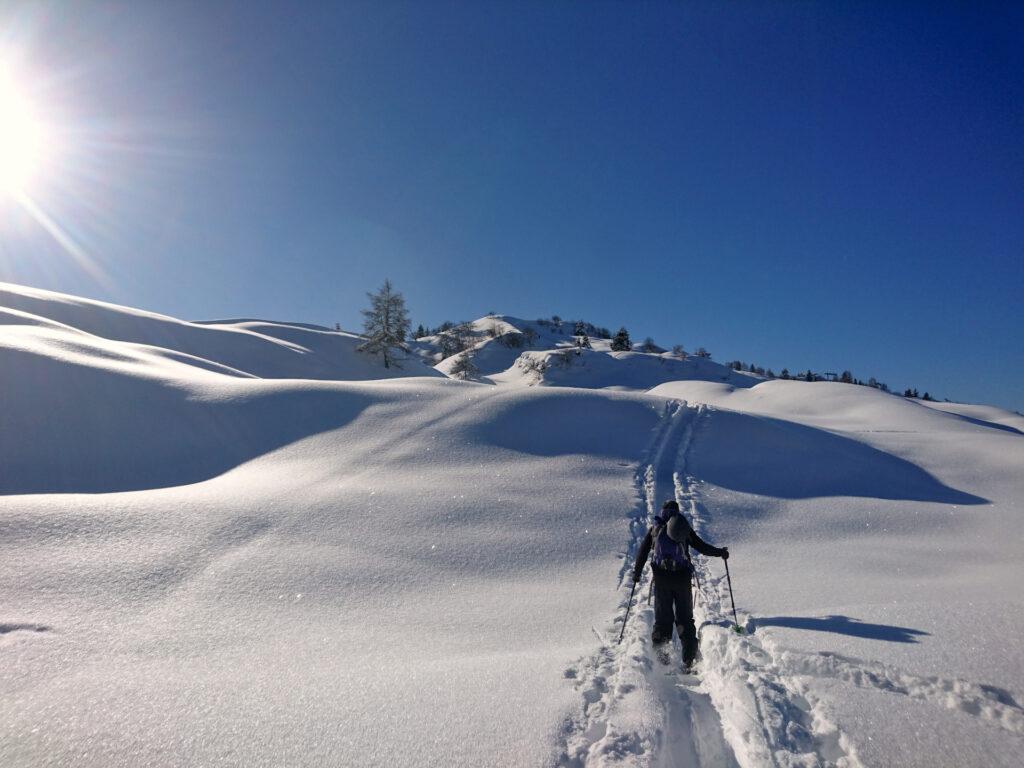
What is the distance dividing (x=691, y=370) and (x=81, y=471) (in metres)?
52.5

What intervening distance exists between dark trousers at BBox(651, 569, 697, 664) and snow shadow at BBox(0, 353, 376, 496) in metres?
9.59

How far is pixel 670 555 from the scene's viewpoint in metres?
4.92

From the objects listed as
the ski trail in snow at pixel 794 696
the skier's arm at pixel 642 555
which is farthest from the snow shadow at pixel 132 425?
the ski trail in snow at pixel 794 696

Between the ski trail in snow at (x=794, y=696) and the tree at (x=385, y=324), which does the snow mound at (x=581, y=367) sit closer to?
the tree at (x=385, y=324)

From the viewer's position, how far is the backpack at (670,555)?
4.90 metres

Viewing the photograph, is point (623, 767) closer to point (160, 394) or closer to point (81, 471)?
point (81, 471)

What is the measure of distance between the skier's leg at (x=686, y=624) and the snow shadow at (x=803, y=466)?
6446mm

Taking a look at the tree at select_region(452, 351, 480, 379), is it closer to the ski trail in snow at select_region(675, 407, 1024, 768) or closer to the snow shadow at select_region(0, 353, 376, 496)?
the snow shadow at select_region(0, 353, 376, 496)

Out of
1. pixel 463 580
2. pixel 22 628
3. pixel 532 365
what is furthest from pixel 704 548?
pixel 532 365

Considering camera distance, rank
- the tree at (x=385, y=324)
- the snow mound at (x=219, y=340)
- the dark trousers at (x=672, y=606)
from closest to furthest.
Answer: the dark trousers at (x=672, y=606) < the snow mound at (x=219, y=340) < the tree at (x=385, y=324)

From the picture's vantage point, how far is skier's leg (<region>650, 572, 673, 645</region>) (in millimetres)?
4758

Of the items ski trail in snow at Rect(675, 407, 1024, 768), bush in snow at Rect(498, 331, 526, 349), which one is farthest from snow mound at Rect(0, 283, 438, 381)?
bush in snow at Rect(498, 331, 526, 349)

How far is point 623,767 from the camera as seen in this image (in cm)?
303

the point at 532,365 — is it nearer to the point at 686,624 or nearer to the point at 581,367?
the point at 581,367
